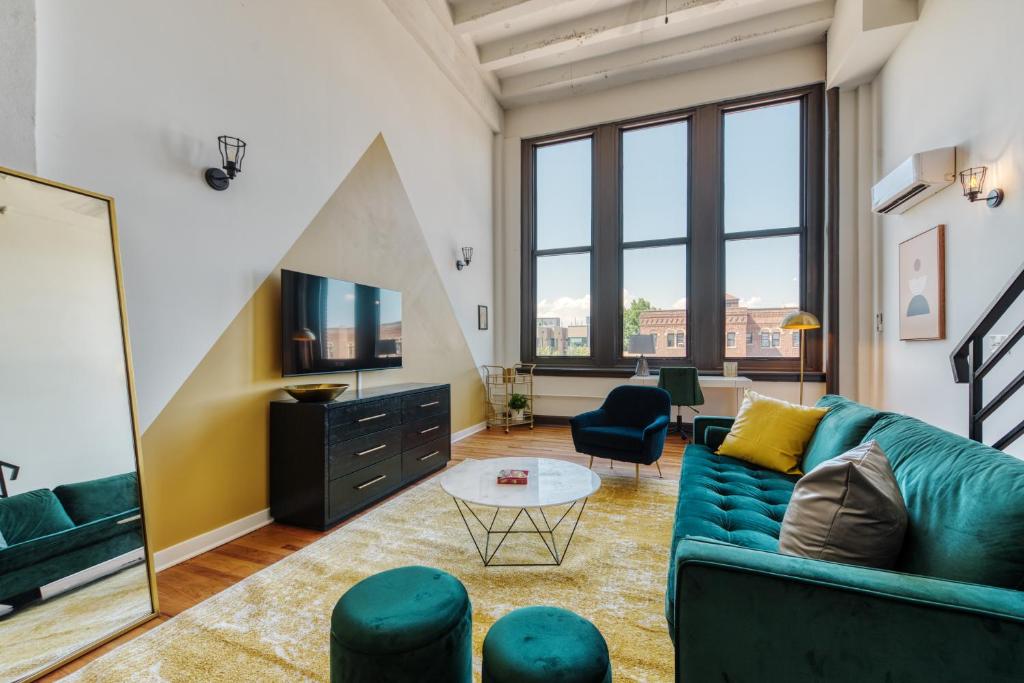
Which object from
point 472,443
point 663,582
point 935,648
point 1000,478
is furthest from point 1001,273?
point 472,443

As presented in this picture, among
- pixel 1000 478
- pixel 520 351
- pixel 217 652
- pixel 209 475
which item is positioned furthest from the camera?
pixel 520 351

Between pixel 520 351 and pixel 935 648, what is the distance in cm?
544

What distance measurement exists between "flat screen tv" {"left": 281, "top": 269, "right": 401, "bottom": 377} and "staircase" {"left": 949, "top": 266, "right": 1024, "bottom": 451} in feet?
12.3

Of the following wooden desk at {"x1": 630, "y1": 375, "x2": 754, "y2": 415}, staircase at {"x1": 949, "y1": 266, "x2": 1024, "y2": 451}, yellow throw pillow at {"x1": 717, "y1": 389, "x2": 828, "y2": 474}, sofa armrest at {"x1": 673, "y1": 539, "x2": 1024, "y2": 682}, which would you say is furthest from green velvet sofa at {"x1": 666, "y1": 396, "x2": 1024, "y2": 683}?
wooden desk at {"x1": 630, "y1": 375, "x2": 754, "y2": 415}

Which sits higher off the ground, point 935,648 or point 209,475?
point 935,648

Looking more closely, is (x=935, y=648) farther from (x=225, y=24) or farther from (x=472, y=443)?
(x=472, y=443)

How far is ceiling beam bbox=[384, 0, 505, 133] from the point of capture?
4.13 meters

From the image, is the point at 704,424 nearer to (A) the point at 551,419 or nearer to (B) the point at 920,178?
(B) the point at 920,178

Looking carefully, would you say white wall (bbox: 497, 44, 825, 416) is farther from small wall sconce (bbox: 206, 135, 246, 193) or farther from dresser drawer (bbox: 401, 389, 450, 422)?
small wall sconce (bbox: 206, 135, 246, 193)

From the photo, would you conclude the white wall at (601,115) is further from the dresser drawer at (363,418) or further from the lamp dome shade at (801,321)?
the dresser drawer at (363,418)

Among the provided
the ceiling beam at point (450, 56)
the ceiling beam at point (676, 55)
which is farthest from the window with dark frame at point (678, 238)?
the ceiling beam at point (450, 56)

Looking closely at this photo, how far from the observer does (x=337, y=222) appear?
3.31 m

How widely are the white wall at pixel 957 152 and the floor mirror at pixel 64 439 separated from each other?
473 cm

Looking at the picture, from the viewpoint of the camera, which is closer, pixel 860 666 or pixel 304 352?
pixel 860 666
